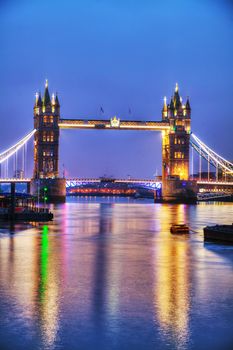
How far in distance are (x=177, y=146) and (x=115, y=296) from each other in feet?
353

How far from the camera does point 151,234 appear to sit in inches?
1913

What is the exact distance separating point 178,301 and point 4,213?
4179 cm

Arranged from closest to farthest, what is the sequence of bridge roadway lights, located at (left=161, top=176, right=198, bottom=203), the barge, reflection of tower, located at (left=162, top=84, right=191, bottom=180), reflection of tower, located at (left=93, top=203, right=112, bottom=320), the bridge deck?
reflection of tower, located at (left=93, top=203, right=112, bottom=320)
the barge
the bridge deck
bridge roadway lights, located at (left=161, top=176, right=198, bottom=203)
reflection of tower, located at (left=162, top=84, right=191, bottom=180)

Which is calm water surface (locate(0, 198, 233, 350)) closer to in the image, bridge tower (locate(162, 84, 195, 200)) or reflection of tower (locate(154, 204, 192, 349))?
reflection of tower (locate(154, 204, 192, 349))

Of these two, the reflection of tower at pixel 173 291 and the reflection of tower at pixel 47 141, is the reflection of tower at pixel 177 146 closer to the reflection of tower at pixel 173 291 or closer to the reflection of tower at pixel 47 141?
the reflection of tower at pixel 47 141

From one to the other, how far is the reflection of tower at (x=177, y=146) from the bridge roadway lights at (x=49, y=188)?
21.0 meters

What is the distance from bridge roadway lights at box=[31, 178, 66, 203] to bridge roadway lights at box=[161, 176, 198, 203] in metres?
20.2

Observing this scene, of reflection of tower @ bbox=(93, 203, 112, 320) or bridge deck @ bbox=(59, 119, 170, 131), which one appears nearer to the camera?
reflection of tower @ bbox=(93, 203, 112, 320)

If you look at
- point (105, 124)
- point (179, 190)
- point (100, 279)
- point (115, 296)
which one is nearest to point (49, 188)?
point (105, 124)

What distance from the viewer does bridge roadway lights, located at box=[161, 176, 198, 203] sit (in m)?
123

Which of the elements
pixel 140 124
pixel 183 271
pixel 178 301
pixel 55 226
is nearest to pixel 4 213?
pixel 55 226

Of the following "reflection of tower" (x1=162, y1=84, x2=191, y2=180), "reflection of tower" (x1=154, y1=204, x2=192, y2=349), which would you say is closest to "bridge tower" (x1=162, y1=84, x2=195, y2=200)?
"reflection of tower" (x1=162, y1=84, x2=191, y2=180)

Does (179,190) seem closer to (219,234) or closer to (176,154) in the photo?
(176,154)

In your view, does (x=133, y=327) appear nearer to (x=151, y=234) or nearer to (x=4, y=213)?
(x=151, y=234)
